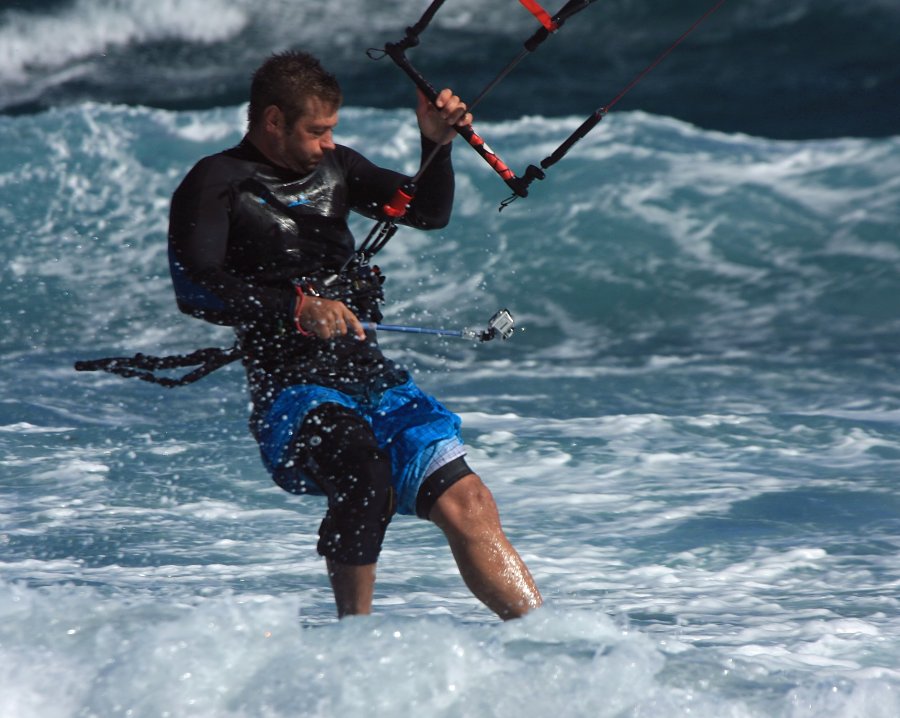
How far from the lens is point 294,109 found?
11.4ft

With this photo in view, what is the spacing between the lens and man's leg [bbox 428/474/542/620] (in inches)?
131

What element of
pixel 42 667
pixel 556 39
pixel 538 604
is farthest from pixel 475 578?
pixel 556 39

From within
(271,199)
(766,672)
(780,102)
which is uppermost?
(780,102)

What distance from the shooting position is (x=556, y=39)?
17094 millimetres

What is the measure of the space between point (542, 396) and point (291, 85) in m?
5.05

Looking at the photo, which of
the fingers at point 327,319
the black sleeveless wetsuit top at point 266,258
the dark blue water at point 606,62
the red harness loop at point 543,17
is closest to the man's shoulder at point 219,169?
the black sleeveless wetsuit top at point 266,258

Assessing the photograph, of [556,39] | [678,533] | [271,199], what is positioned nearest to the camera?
[271,199]

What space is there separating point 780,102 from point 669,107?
1317mm

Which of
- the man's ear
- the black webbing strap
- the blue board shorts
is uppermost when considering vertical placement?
the man's ear

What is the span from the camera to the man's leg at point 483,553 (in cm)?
332

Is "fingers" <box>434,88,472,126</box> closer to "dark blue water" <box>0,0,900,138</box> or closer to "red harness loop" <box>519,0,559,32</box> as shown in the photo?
"red harness loop" <box>519,0,559,32</box>

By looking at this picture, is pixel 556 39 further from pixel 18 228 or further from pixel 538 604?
pixel 538 604

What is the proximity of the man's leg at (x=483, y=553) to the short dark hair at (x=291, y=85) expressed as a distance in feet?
3.58

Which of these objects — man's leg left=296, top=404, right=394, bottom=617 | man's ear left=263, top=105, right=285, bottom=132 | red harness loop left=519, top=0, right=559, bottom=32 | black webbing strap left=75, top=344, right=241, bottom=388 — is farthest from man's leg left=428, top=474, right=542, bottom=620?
red harness loop left=519, top=0, right=559, bottom=32
